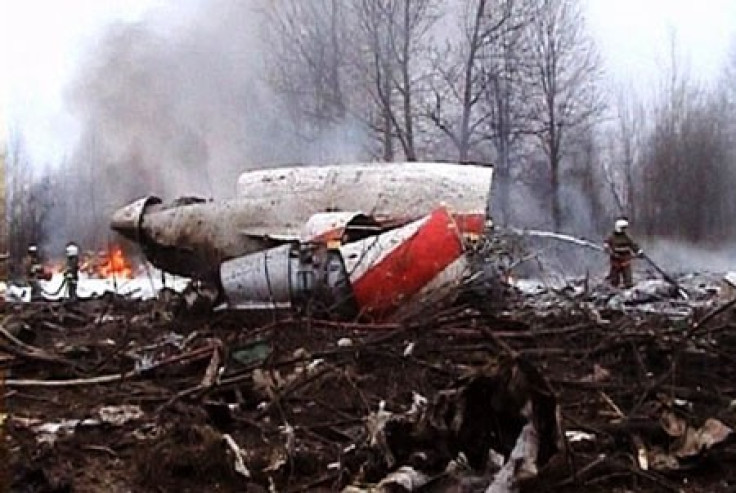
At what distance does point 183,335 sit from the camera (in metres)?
4.48

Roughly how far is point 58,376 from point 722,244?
833cm

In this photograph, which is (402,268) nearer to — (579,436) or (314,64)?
(579,436)

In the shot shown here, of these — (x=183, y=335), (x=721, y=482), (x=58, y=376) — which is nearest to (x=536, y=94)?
(x=183, y=335)

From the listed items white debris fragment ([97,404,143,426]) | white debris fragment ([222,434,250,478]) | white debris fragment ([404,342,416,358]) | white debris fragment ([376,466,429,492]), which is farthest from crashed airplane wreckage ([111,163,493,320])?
white debris fragment ([376,466,429,492])

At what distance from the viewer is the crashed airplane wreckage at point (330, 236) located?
439 cm

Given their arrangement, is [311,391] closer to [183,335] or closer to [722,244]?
[183,335]

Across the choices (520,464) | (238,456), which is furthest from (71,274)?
(520,464)

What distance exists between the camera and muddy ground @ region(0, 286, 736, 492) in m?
2.05

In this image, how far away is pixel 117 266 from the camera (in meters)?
8.41

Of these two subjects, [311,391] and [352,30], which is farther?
[352,30]

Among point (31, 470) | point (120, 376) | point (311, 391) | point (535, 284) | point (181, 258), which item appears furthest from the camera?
point (181, 258)

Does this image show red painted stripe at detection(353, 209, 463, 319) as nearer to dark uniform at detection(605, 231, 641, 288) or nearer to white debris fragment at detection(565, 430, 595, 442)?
white debris fragment at detection(565, 430, 595, 442)

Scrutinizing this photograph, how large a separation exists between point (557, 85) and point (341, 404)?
8623 mm

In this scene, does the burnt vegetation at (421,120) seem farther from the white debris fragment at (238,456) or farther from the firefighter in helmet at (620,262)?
the white debris fragment at (238,456)
